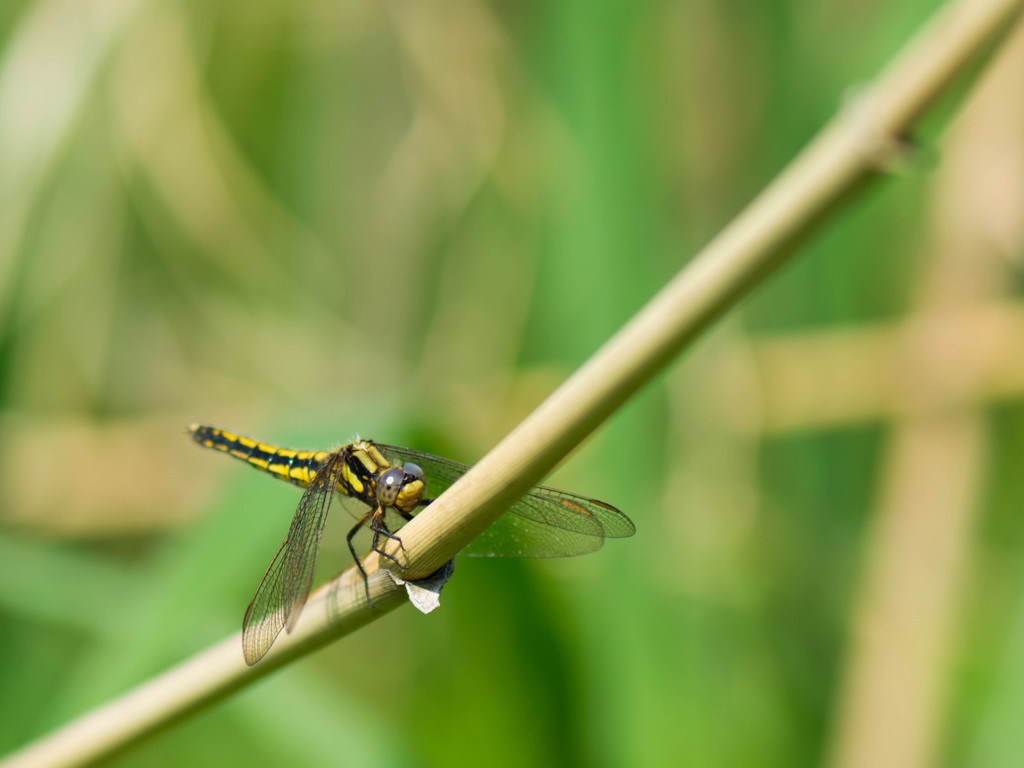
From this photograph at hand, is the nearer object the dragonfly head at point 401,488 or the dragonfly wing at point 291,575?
the dragonfly wing at point 291,575

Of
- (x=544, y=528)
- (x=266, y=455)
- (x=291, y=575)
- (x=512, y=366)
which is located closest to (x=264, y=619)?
(x=291, y=575)

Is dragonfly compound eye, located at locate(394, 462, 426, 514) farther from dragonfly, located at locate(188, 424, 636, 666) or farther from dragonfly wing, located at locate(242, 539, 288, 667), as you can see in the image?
dragonfly wing, located at locate(242, 539, 288, 667)

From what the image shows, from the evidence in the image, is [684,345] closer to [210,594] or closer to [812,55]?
[210,594]

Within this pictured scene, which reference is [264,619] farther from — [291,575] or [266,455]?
[266,455]

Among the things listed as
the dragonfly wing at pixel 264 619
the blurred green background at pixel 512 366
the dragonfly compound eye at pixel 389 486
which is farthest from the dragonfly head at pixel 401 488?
the blurred green background at pixel 512 366

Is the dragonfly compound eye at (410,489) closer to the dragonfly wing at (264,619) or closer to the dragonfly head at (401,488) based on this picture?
the dragonfly head at (401,488)

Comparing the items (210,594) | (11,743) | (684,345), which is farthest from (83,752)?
(11,743)
